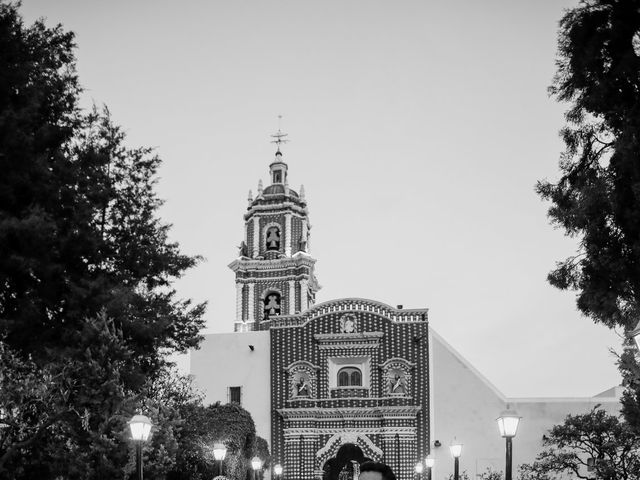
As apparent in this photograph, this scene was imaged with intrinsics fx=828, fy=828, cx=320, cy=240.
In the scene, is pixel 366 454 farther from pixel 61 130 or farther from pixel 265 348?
pixel 61 130

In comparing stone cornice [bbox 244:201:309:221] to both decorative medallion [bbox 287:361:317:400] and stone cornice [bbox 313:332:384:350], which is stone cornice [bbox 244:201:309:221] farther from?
decorative medallion [bbox 287:361:317:400]

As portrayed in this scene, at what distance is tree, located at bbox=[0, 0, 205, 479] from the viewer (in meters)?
17.6

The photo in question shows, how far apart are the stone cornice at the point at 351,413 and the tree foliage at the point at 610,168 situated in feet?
86.2

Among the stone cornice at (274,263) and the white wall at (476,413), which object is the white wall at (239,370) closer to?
the white wall at (476,413)

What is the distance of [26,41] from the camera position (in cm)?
2106

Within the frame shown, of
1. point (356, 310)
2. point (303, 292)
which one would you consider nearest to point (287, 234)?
point (303, 292)

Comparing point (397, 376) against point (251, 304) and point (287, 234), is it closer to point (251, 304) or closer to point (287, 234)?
point (251, 304)

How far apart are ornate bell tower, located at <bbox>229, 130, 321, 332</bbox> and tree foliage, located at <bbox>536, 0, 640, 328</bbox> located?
3861 centimetres

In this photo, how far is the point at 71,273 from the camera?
20703mm

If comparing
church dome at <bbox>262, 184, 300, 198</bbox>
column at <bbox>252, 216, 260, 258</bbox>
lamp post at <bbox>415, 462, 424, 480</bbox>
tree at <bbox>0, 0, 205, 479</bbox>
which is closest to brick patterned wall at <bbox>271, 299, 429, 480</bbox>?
lamp post at <bbox>415, 462, 424, 480</bbox>

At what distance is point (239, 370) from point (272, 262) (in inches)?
474

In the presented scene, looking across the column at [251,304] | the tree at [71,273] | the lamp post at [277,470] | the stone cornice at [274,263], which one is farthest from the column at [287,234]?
the tree at [71,273]

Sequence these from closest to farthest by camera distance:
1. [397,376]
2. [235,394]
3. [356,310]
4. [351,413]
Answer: [351,413] → [397,376] → [356,310] → [235,394]

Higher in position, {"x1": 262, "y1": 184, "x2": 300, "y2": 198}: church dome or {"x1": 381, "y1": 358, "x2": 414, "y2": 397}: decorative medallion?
{"x1": 262, "y1": 184, "x2": 300, "y2": 198}: church dome
